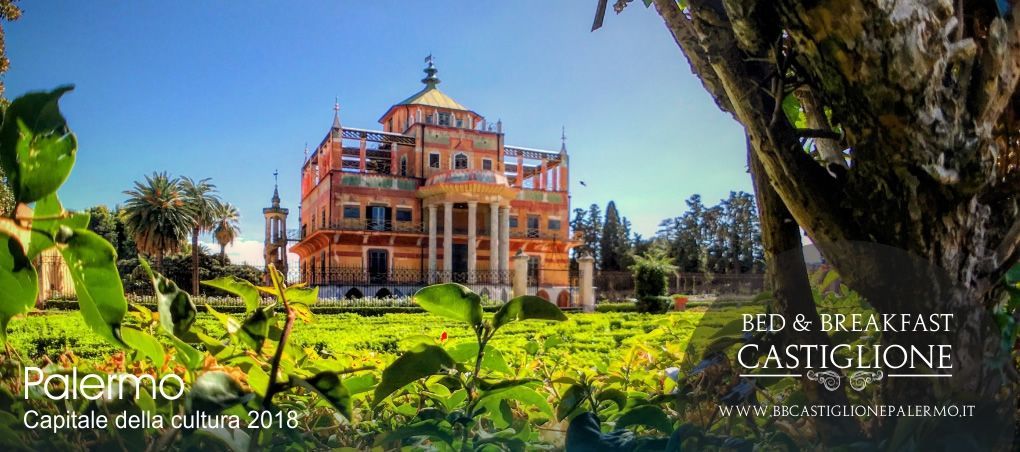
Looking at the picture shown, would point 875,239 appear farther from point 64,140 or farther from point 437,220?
point 437,220

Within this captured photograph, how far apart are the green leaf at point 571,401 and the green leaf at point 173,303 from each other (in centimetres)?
20

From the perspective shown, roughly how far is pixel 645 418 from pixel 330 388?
19 centimetres

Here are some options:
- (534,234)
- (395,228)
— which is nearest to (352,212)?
(395,228)

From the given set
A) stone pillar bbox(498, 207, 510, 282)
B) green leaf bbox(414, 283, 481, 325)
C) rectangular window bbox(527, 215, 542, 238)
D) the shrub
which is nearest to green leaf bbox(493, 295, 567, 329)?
green leaf bbox(414, 283, 481, 325)

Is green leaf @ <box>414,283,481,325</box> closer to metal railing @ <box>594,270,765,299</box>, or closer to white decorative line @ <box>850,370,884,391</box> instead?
white decorative line @ <box>850,370,884,391</box>

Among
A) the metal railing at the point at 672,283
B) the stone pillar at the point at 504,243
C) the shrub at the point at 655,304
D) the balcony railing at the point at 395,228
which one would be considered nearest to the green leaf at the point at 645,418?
the metal railing at the point at 672,283

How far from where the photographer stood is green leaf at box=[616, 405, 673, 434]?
370mm

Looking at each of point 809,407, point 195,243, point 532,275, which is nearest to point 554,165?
point 532,275

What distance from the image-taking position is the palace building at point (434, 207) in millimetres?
10352

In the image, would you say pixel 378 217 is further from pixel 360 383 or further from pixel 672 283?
pixel 360 383

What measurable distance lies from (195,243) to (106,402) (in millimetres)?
4938

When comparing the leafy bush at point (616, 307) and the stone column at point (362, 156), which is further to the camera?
the leafy bush at point (616, 307)

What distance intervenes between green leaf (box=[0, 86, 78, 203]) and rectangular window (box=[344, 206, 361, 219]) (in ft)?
36.1

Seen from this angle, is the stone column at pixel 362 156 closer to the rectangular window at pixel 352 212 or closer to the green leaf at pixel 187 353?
the rectangular window at pixel 352 212
